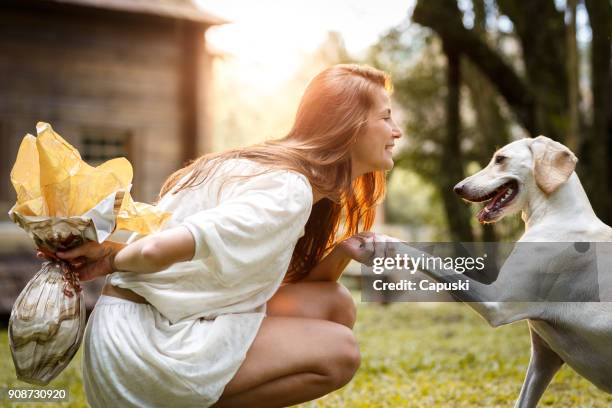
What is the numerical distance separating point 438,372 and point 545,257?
2564 mm

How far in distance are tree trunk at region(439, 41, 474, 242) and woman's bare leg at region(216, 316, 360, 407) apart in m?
6.94

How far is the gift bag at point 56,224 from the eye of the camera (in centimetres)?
245

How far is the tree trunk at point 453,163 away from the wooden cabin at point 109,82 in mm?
3256

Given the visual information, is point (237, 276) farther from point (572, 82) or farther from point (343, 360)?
point (572, 82)

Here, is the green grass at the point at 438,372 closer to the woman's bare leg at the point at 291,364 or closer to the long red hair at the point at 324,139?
the woman's bare leg at the point at 291,364

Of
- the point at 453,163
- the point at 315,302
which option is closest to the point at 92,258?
the point at 315,302

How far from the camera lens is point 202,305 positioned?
8.39 feet

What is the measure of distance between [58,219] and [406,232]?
80.8 ft

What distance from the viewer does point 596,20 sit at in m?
8.30

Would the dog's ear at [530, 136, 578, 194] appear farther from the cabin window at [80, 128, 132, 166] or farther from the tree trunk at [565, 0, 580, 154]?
the cabin window at [80, 128, 132, 166]

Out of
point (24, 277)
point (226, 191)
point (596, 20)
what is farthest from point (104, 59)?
point (226, 191)

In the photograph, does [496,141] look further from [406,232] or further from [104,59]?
[406,232]

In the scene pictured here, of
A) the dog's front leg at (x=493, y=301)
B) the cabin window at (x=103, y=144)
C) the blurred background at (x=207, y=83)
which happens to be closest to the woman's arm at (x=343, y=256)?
the dog's front leg at (x=493, y=301)

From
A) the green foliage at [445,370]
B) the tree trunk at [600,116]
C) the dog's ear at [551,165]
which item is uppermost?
the dog's ear at [551,165]
